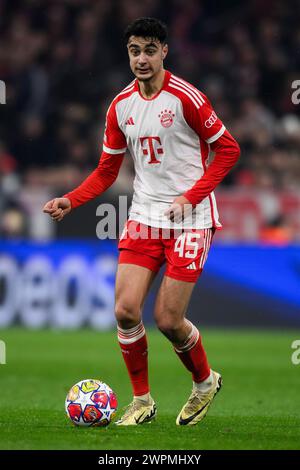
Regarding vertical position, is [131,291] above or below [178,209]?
below

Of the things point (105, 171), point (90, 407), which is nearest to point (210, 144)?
point (105, 171)

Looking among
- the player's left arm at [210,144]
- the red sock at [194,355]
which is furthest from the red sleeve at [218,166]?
the red sock at [194,355]

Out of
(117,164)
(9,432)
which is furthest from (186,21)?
(9,432)

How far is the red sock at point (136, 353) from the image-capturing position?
686cm

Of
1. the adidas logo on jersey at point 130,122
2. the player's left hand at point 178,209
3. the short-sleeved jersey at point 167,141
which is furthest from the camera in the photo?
the adidas logo on jersey at point 130,122

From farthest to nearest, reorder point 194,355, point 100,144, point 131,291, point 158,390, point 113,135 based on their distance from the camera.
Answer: point 100,144
point 158,390
point 113,135
point 194,355
point 131,291

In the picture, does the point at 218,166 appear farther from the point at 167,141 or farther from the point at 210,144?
the point at 167,141

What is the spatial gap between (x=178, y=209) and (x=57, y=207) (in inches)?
32.6

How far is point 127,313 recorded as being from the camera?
263 inches

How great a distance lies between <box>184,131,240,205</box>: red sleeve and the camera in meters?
6.74

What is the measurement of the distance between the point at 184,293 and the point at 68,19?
469 inches

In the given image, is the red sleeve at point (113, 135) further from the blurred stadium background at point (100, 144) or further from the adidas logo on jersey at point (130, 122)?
the blurred stadium background at point (100, 144)

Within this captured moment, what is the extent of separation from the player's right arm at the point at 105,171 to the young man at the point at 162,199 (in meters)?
0.02

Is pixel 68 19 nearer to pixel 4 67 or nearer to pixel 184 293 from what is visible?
pixel 4 67
